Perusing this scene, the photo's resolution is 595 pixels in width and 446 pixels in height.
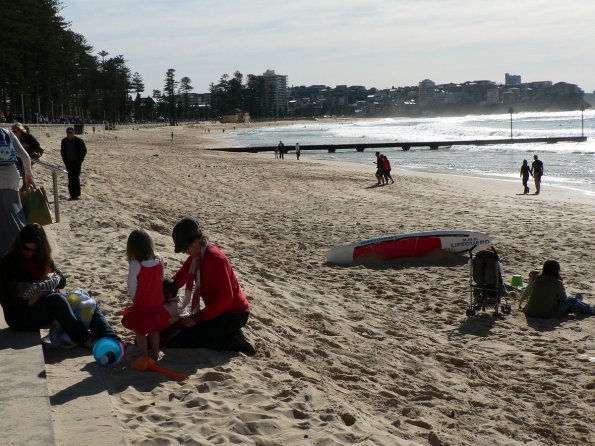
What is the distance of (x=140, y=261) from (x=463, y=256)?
7.70m

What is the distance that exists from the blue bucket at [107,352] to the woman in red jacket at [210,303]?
737 millimetres

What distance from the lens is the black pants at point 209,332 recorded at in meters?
5.74

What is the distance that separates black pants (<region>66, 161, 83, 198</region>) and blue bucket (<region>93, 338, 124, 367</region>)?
9754 millimetres

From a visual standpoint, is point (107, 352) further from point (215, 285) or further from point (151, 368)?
point (215, 285)

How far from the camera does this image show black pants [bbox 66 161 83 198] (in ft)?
46.5

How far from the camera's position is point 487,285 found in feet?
28.6

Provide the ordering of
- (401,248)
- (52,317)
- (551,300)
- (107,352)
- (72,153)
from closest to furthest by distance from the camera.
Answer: (107,352) → (52,317) → (551,300) → (401,248) → (72,153)

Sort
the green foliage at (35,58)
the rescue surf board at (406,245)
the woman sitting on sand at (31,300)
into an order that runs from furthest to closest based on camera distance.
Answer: the green foliage at (35,58) → the rescue surf board at (406,245) → the woman sitting on sand at (31,300)

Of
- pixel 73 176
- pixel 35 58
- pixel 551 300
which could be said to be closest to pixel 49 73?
pixel 35 58

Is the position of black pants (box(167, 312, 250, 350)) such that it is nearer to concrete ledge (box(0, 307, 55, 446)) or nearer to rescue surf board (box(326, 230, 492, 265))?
concrete ledge (box(0, 307, 55, 446))

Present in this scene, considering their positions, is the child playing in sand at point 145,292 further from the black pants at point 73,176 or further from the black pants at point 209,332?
the black pants at point 73,176

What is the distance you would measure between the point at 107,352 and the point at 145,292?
543 millimetres

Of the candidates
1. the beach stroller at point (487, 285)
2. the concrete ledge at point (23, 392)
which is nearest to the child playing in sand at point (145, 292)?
the concrete ledge at point (23, 392)

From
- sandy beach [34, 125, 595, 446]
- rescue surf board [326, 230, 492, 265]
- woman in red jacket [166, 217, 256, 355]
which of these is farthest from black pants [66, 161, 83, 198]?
woman in red jacket [166, 217, 256, 355]
